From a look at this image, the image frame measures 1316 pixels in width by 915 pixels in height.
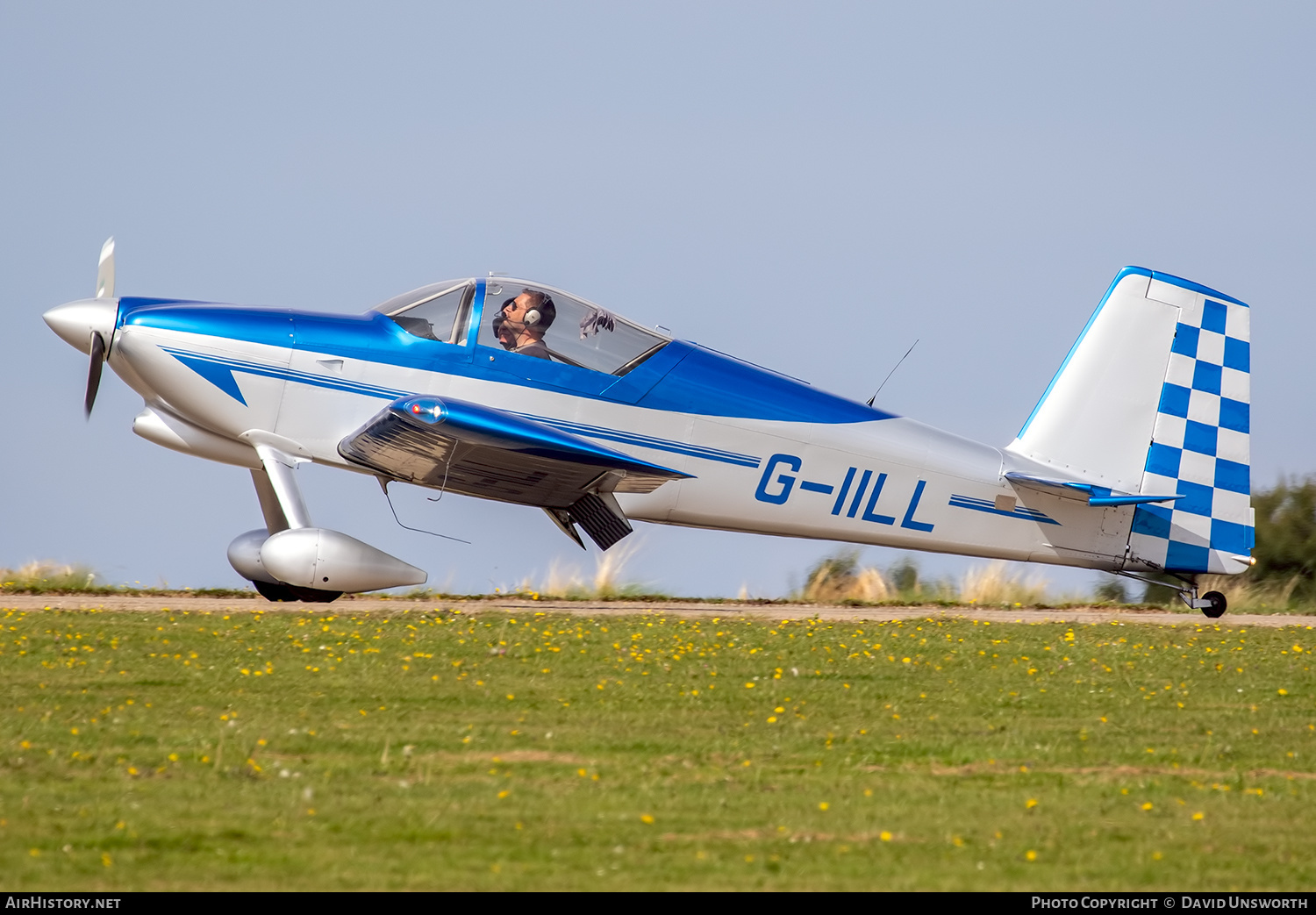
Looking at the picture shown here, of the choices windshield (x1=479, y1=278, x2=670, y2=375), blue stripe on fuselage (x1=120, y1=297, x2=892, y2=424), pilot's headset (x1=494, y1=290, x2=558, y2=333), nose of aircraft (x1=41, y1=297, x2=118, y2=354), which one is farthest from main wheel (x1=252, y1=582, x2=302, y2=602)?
pilot's headset (x1=494, y1=290, x2=558, y2=333)

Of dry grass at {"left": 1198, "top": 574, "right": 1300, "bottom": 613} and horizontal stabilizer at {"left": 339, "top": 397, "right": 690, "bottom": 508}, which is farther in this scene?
dry grass at {"left": 1198, "top": 574, "right": 1300, "bottom": 613}

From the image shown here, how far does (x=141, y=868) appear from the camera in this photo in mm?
3832

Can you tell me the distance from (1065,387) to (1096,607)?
3.36 meters

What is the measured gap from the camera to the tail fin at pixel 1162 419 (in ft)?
37.3

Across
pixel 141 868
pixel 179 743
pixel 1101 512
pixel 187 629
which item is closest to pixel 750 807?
pixel 141 868

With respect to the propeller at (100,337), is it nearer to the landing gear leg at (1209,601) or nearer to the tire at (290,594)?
the tire at (290,594)

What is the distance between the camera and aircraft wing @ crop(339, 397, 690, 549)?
9.27m

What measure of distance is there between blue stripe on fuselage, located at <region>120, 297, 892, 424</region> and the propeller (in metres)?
0.29

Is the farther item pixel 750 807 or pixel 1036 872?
pixel 750 807

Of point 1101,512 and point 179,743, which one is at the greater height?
point 1101,512

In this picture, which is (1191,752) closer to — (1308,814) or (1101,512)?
(1308,814)

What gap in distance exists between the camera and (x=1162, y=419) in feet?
37.4

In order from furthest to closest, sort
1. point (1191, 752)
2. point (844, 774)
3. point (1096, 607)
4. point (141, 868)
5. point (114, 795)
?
1. point (1096, 607)
2. point (1191, 752)
3. point (844, 774)
4. point (114, 795)
5. point (141, 868)

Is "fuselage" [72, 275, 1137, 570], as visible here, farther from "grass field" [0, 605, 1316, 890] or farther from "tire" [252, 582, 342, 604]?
"grass field" [0, 605, 1316, 890]
